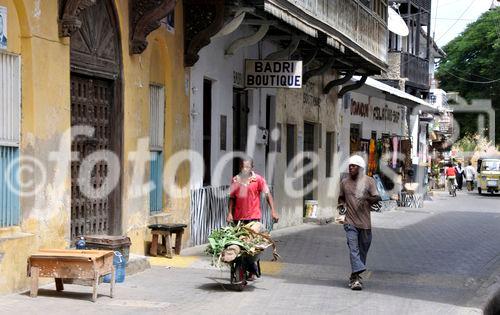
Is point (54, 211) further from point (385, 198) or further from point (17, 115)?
point (385, 198)

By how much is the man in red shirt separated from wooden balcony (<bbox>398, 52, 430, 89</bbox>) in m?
28.9

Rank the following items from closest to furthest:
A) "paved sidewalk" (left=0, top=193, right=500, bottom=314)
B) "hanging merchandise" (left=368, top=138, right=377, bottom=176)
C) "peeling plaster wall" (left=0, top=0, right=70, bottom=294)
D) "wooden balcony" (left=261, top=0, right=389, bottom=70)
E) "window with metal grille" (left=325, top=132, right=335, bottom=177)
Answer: "paved sidewalk" (left=0, top=193, right=500, bottom=314), "peeling plaster wall" (left=0, top=0, right=70, bottom=294), "wooden balcony" (left=261, top=0, right=389, bottom=70), "window with metal grille" (left=325, top=132, right=335, bottom=177), "hanging merchandise" (left=368, top=138, right=377, bottom=176)

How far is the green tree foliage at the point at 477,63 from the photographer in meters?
49.1

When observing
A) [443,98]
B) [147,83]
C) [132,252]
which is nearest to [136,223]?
[132,252]

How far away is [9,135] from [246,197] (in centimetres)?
322

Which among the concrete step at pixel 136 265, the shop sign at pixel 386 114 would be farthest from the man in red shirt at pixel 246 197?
the shop sign at pixel 386 114

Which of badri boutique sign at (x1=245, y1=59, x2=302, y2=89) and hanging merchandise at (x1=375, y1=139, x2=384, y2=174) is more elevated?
badri boutique sign at (x1=245, y1=59, x2=302, y2=89)

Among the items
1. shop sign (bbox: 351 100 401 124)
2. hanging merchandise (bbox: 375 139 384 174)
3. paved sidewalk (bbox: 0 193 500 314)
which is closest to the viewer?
paved sidewalk (bbox: 0 193 500 314)

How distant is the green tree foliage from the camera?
4906 centimetres

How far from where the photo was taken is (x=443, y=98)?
52281mm

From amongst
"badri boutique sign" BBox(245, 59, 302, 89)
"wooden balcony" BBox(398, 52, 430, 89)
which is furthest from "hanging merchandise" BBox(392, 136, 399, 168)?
"badri boutique sign" BBox(245, 59, 302, 89)

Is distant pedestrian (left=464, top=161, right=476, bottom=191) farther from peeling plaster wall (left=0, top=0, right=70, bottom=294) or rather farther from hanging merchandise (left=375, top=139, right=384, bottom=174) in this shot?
peeling plaster wall (left=0, top=0, right=70, bottom=294)

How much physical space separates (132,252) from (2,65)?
3.93 m

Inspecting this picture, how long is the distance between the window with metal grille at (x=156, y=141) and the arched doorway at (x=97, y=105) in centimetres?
131
